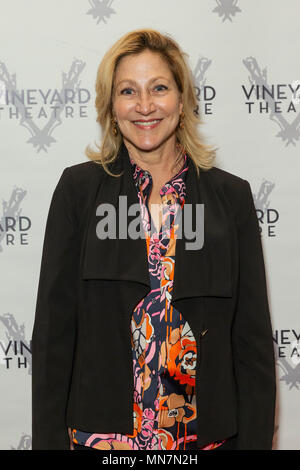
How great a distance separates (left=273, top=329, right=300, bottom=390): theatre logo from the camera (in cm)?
215

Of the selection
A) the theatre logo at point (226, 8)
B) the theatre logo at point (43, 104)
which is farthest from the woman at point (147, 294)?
the theatre logo at point (226, 8)

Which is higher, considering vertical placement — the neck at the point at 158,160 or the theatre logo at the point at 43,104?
the theatre logo at the point at 43,104

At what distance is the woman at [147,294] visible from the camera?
4.62ft

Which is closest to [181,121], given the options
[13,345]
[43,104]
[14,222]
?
[43,104]

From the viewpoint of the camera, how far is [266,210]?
209cm

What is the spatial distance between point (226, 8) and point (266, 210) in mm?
729

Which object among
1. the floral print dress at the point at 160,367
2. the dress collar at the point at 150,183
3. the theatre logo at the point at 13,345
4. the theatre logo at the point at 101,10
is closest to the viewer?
the floral print dress at the point at 160,367

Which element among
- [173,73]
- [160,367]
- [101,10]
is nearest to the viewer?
[160,367]

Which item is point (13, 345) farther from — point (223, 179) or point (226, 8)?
point (226, 8)

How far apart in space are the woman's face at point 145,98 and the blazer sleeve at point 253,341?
0.96 feet

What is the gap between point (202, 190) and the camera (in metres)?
1.51

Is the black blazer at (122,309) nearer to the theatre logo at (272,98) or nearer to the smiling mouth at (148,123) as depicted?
the smiling mouth at (148,123)

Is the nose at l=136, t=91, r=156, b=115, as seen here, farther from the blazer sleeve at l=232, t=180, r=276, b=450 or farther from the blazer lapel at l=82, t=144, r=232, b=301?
the blazer sleeve at l=232, t=180, r=276, b=450
